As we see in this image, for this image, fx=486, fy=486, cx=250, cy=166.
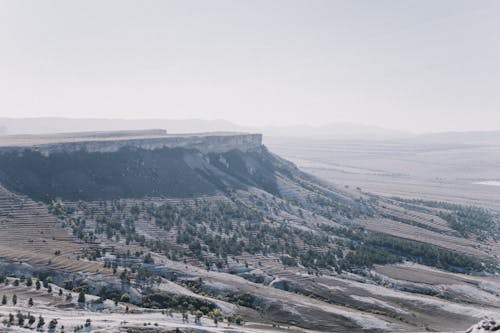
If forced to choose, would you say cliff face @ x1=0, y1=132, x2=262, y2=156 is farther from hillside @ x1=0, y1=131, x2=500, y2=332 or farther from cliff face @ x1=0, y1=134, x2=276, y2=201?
hillside @ x1=0, y1=131, x2=500, y2=332

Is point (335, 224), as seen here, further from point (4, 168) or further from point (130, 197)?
point (4, 168)

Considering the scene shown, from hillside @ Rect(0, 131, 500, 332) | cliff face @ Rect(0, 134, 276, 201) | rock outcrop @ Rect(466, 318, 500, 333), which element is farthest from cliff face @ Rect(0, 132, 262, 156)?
rock outcrop @ Rect(466, 318, 500, 333)

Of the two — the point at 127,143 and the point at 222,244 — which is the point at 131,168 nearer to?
the point at 127,143

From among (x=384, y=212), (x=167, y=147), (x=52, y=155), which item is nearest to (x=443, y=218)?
(x=384, y=212)

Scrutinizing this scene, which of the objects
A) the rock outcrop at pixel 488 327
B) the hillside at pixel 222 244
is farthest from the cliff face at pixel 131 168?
the rock outcrop at pixel 488 327

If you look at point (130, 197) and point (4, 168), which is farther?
point (130, 197)

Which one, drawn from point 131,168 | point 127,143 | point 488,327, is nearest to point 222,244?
point 131,168

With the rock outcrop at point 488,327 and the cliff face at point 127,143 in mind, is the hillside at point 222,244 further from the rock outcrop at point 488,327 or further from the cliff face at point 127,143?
the rock outcrop at point 488,327
